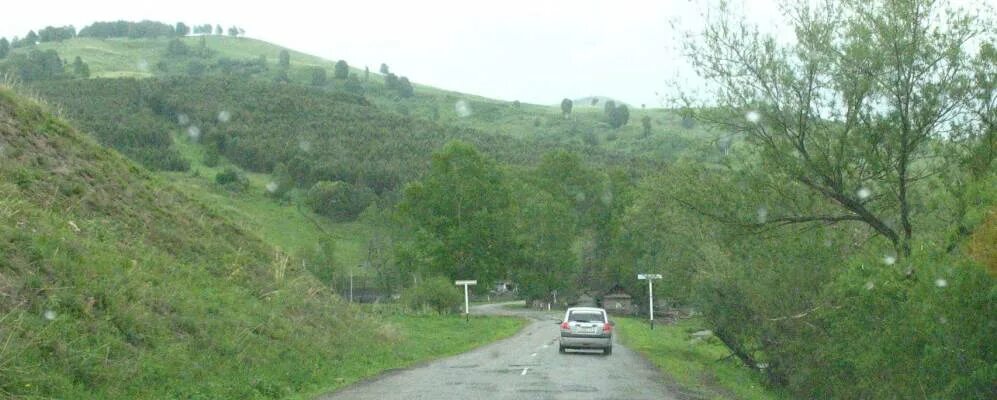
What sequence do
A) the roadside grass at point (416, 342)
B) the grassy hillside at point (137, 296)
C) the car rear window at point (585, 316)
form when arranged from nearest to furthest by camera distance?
the grassy hillside at point (137, 296) < the roadside grass at point (416, 342) < the car rear window at point (585, 316)

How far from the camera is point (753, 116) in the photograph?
62.0 feet

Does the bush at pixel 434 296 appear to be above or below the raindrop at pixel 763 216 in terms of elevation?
below

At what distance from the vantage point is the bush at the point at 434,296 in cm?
5519

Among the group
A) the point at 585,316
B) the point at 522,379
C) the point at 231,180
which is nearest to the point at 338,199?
the point at 231,180

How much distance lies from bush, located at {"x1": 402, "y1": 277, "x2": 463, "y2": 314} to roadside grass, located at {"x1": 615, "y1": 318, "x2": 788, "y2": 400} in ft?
40.4

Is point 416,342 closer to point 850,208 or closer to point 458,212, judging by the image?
point 850,208

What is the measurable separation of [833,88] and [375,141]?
12309 cm

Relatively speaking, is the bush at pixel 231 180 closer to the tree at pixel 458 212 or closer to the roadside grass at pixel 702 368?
the tree at pixel 458 212

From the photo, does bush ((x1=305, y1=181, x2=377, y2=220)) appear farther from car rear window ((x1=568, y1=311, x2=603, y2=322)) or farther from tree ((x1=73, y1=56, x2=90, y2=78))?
car rear window ((x1=568, y1=311, x2=603, y2=322))

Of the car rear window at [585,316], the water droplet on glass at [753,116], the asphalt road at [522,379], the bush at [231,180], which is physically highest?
the water droplet on glass at [753,116]

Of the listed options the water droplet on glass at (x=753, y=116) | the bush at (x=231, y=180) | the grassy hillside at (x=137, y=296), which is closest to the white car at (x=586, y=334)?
the grassy hillside at (x=137, y=296)

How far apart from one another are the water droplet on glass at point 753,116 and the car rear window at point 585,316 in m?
12.3

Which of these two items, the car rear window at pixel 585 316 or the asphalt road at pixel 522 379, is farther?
the car rear window at pixel 585 316

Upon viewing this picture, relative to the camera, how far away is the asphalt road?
636 inches
